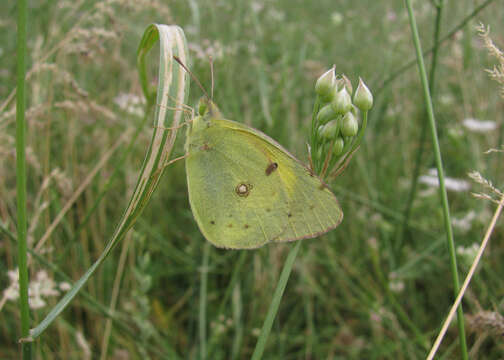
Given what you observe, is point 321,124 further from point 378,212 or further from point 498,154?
point 498,154

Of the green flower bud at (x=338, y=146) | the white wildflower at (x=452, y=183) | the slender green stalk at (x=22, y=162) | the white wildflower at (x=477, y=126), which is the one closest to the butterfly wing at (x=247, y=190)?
the green flower bud at (x=338, y=146)

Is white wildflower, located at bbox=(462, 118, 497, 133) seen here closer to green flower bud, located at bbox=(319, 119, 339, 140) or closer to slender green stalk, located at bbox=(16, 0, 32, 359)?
green flower bud, located at bbox=(319, 119, 339, 140)

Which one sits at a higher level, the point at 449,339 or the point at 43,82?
the point at 43,82

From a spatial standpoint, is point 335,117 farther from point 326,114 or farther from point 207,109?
point 207,109

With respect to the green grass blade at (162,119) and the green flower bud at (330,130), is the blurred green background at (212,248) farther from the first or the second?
the green flower bud at (330,130)

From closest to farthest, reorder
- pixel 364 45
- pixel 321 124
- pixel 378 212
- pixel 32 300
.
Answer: pixel 321 124 < pixel 32 300 < pixel 378 212 < pixel 364 45

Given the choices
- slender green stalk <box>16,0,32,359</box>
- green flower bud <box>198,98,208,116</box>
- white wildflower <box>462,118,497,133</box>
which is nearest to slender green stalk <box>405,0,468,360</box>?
green flower bud <box>198,98,208,116</box>

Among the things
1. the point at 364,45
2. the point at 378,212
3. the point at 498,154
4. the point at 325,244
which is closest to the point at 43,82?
the point at 325,244
